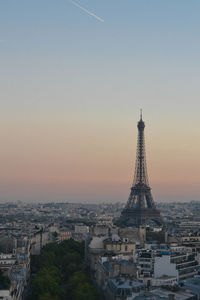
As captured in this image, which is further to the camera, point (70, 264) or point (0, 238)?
point (0, 238)

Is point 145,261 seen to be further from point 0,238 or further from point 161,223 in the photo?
point 161,223

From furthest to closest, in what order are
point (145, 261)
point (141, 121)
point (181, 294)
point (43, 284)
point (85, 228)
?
point (141, 121), point (85, 228), point (145, 261), point (43, 284), point (181, 294)

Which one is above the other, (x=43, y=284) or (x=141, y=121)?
(x=141, y=121)

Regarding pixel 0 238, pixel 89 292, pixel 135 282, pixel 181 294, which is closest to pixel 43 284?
pixel 89 292

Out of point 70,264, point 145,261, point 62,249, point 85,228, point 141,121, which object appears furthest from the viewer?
point 141,121

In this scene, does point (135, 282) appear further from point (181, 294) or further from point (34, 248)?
point (34, 248)

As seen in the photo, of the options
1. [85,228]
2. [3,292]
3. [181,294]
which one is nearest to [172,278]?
[181,294]
